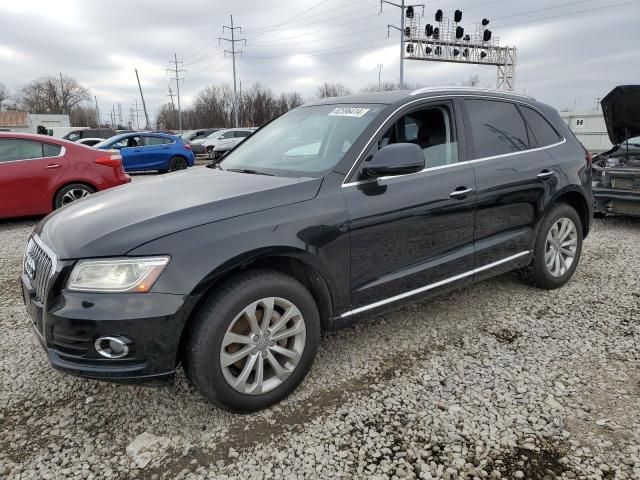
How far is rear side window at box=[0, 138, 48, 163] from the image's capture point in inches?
265

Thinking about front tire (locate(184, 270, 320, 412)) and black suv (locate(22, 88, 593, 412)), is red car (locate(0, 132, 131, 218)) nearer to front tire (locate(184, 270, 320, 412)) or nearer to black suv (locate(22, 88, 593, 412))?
black suv (locate(22, 88, 593, 412))

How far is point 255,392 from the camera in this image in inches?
97.0

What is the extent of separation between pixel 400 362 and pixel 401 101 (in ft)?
5.69

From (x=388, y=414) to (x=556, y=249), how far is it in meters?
2.54

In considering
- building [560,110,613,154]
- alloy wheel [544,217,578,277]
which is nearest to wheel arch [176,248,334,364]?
alloy wheel [544,217,578,277]

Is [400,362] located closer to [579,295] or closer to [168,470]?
[168,470]

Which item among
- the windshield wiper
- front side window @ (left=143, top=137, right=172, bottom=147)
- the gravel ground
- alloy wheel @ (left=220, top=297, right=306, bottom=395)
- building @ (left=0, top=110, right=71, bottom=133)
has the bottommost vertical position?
the gravel ground

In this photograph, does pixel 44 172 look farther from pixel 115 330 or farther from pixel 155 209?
pixel 115 330

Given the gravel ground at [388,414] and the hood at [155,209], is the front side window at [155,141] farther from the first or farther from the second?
the hood at [155,209]

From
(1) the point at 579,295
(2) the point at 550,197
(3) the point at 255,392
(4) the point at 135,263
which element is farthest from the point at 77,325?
(1) the point at 579,295

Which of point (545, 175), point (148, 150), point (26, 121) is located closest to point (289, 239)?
point (545, 175)

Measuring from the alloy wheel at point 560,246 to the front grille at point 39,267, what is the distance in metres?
3.69

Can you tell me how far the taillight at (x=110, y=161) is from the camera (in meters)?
7.25

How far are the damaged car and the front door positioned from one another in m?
4.49
